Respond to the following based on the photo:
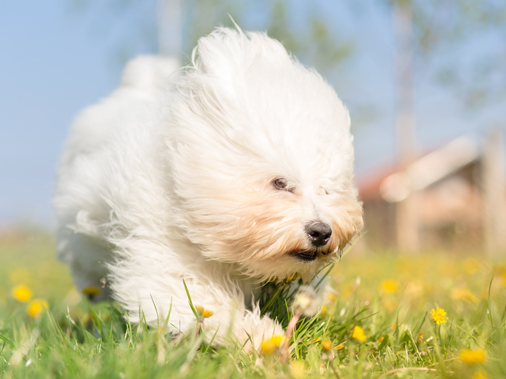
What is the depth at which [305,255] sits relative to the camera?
7.36 ft

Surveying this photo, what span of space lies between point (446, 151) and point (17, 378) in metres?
20.4

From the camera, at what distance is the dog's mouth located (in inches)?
86.6

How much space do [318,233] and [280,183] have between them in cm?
30

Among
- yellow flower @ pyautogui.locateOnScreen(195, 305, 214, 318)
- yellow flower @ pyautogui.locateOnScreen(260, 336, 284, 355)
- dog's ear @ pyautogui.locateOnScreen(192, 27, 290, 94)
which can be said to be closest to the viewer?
yellow flower @ pyautogui.locateOnScreen(260, 336, 284, 355)

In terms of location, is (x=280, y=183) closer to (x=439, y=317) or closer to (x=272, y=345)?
(x=272, y=345)

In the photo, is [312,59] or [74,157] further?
[312,59]

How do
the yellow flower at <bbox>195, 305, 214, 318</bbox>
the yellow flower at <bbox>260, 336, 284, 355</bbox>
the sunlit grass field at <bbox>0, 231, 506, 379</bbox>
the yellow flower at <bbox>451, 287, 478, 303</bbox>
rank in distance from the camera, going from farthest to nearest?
the yellow flower at <bbox>451, 287, 478, 303</bbox> → the yellow flower at <bbox>195, 305, 214, 318</bbox> → the yellow flower at <bbox>260, 336, 284, 355</bbox> → the sunlit grass field at <bbox>0, 231, 506, 379</bbox>

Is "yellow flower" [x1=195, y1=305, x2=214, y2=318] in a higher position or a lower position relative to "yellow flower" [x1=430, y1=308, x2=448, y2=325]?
higher

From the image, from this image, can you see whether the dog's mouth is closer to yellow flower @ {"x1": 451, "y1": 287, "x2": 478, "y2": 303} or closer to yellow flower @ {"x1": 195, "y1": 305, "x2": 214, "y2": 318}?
yellow flower @ {"x1": 195, "y1": 305, "x2": 214, "y2": 318}

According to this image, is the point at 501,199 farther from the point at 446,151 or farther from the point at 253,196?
the point at 446,151

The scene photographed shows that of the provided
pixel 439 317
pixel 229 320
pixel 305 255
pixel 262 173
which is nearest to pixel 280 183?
pixel 262 173

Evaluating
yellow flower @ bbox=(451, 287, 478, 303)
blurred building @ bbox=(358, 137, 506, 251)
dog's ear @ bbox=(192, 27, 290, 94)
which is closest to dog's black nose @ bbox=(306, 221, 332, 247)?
dog's ear @ bbox=(192, 27, 290, 94)

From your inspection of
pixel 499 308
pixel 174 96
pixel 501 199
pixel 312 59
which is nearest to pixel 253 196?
pixel 174 96

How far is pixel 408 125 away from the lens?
34.6ft
